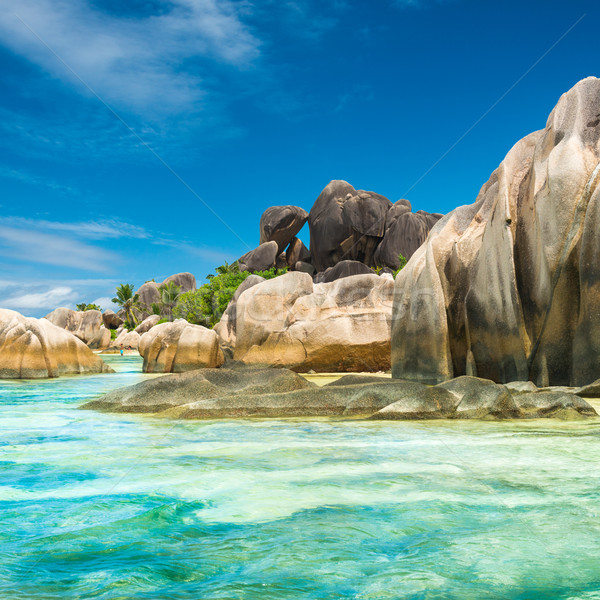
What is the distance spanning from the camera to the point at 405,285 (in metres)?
11.7

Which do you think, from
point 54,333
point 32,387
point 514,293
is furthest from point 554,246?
point 54,333

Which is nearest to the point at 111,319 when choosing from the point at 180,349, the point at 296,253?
the point at 296,253

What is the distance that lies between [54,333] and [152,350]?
3.10m

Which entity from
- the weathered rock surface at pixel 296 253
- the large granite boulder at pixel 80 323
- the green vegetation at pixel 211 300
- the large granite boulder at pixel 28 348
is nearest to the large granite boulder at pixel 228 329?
the large granite boulder at pixel 28 348

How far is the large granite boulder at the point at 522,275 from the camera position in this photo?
8.48m

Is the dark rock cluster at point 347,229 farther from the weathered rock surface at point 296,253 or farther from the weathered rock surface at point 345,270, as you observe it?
the weathered rock surface at point 345,270

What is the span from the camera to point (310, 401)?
7461mm

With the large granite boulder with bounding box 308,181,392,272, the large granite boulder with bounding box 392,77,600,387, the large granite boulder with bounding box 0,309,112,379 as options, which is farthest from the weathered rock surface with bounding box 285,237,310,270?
the large granite boulder with bounding box 392,77,600,387

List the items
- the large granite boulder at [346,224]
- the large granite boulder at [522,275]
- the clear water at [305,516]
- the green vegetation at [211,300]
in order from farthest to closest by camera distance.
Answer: the large granite boulder at [346,224]
the green vegetation at [211,300]
the large granite boulder at [522,275]
the clear water at [305,516]

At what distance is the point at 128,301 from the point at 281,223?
25396 mm

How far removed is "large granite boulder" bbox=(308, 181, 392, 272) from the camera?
4100 centimetres

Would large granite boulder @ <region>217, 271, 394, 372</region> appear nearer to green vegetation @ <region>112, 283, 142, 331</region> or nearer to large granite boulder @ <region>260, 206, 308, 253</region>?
large granite boulder @ <region>260, 206, 308, 253</region>

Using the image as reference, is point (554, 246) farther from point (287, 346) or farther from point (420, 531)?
point (287, 346)

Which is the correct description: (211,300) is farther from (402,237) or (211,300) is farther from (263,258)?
(402,237)
